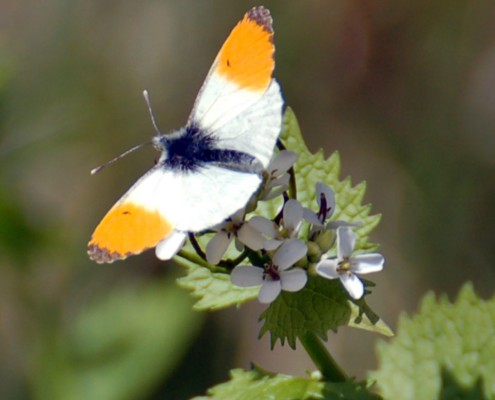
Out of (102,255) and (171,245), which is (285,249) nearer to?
(171,245)

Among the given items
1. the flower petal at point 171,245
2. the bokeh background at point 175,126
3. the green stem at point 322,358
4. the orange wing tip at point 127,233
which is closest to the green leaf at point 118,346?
the bokeh background at point 175,126

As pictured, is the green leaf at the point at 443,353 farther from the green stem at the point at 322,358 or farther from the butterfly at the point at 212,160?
the butterfly at the point at 212,160

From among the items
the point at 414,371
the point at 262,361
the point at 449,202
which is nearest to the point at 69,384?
the point at 262,361

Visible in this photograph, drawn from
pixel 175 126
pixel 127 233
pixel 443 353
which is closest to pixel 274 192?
pixel 127 233

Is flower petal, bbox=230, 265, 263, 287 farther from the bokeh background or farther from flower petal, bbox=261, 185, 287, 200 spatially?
the bokeh background

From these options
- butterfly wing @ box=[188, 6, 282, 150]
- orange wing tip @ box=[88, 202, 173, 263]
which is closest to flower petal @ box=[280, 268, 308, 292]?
orange wing tip @ box=[88, 202, 173, 263]

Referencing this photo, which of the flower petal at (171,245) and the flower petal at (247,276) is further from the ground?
the flower petal at (171,245)
